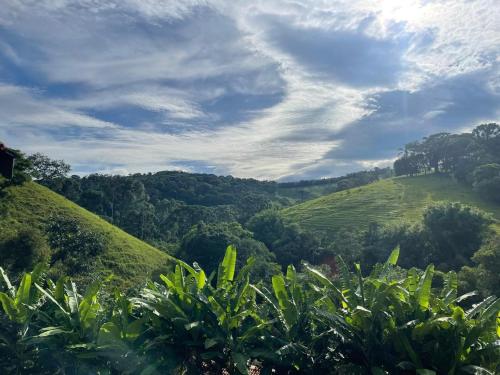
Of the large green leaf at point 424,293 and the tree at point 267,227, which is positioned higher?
the large green leaf at point 424,293

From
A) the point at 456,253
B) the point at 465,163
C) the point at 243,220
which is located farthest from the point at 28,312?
the point at 465,163

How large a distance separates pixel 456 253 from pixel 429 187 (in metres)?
36.0

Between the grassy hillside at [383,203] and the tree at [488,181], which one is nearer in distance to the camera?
the tree at [488,181]

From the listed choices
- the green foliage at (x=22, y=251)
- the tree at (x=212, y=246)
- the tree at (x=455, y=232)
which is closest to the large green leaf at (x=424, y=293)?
the green foliage at (x=22, y=251)

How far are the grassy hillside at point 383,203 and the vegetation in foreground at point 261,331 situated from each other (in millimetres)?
55925

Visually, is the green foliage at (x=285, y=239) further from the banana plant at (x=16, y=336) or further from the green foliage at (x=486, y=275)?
the banana plant at (x=16, y=336)

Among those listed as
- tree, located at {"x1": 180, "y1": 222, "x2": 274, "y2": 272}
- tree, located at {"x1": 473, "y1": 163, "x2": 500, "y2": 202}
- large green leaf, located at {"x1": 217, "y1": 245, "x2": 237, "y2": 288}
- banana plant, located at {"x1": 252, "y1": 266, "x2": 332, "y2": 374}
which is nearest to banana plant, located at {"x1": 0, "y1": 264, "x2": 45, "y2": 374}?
large green leaf, located at {"x1": 217, "y1": 245, "x2": 237, "y2": 288}

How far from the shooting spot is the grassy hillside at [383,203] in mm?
60281

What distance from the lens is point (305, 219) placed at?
6744 cm

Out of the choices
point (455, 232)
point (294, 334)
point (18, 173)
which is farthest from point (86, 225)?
point (294, 334)

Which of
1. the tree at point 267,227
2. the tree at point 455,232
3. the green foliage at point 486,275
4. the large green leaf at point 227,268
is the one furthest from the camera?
the tree at point 267,227

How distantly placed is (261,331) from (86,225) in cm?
4260

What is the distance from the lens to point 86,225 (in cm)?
4253

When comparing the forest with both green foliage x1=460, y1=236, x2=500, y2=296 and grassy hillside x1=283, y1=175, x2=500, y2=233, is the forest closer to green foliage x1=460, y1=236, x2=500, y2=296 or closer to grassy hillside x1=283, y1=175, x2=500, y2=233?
green foliage x1=460, y1=236, x2=500, y2=296
